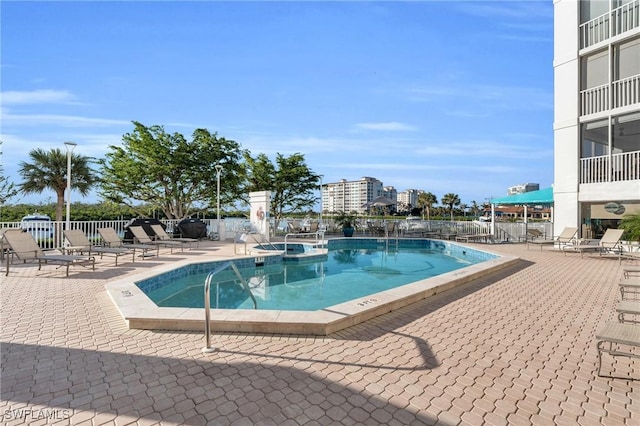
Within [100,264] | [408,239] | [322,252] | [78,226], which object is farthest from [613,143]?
[78,226]

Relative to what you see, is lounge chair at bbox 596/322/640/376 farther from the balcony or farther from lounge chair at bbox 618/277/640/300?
the balcony

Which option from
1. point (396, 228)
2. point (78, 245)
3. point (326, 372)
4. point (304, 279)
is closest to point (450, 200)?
point (396, 228)

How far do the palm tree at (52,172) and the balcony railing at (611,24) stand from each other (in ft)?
74.9

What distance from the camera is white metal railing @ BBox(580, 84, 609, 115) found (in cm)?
1208

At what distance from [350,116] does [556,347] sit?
2273 cm

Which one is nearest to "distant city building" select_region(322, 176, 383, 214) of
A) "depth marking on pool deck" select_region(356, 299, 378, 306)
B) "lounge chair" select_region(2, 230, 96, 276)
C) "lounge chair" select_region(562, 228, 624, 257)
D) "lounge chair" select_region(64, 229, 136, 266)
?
"lounge chair" select_region(562, 228, 624, 257)

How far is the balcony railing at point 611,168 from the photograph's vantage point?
446 inches

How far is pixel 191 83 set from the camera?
532 inches

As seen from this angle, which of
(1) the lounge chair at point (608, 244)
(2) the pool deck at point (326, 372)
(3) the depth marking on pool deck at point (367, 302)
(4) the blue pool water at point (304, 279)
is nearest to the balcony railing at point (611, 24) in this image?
(1) the lounge chair at point (608, 244)

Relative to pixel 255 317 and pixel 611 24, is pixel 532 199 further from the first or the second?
pixel 255 317

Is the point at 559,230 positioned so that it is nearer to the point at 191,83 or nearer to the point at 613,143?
the point at 613,143

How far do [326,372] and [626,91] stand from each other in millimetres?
14726

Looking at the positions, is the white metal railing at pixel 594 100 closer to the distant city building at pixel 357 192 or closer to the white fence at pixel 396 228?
the white fence at pixel 396 228

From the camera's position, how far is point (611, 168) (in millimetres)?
11797
